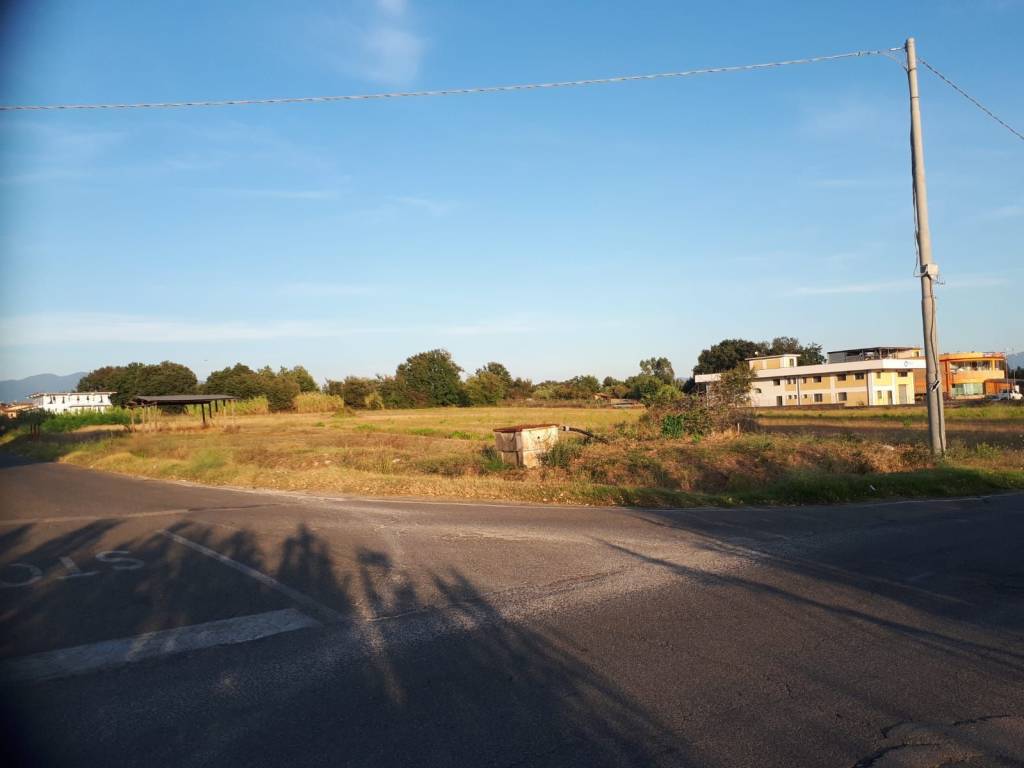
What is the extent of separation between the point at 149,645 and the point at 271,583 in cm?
220

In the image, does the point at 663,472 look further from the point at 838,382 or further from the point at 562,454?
the point at 838,382

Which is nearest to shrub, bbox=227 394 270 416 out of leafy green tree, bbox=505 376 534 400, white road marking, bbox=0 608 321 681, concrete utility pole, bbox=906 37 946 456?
leafy green tree, bbox=505 376 534 400

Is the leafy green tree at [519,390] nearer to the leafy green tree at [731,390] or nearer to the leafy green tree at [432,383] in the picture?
the leafy green tree at [432,383]

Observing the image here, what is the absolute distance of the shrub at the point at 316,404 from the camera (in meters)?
89.3

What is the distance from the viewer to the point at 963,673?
545 centimetres

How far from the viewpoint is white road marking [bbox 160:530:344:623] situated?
7410mm

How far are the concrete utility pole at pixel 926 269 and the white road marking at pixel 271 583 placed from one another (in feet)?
53.0

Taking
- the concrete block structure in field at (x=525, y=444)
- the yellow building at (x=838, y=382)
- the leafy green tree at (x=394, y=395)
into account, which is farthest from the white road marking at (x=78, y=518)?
the leafy green tree at (x=394, y=395)

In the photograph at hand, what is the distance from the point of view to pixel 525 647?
616cm

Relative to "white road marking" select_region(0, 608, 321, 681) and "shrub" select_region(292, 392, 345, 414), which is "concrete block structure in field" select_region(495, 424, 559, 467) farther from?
"shrub" select_region(292, 392, 345, 414)

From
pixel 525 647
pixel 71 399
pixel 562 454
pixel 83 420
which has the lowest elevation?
pixel 525 647

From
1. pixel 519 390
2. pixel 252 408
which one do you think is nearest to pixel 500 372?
pixel 519 390

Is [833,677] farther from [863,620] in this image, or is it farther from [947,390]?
[947,390]

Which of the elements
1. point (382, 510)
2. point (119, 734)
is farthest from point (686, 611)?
point (382, 510)
